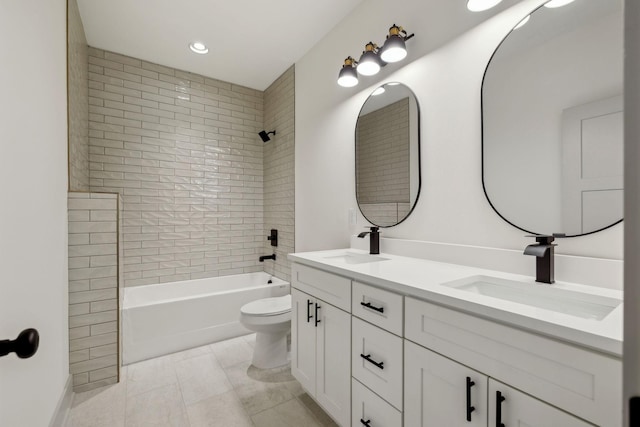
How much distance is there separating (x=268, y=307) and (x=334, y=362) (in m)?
0.96

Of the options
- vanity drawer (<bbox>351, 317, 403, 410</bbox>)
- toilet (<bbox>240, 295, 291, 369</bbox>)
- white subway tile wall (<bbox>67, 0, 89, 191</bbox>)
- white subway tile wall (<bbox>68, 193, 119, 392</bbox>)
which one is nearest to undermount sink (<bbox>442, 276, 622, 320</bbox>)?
vanity drawer (<bbox>351, 317, 403, 410</bbox>)

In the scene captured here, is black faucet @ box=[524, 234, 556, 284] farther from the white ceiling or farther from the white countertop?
the white ceiling

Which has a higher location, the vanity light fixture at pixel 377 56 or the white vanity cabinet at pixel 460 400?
the vanity light fixture at pixel 377 56

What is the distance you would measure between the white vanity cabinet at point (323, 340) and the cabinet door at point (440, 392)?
369mm

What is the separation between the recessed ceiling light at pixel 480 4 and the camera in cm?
138

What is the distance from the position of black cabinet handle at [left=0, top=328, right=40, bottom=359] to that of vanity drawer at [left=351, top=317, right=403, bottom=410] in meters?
1.08

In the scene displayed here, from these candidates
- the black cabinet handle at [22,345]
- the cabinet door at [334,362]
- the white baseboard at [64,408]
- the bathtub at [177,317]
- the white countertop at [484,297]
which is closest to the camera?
the black cabinet handle at [22,345]

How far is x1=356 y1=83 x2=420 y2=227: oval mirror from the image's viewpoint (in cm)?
185

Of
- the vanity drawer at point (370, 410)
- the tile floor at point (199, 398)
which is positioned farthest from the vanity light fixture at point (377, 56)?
the tile floor at point (199, 398)

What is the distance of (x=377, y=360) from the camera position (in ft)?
4.15

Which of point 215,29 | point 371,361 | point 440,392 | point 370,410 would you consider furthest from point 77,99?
point 440,392

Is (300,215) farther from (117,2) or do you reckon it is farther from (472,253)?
(117,2)

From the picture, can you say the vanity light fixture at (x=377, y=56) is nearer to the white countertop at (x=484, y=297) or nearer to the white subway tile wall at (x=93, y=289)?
the white countertop at (x=484, y=297)

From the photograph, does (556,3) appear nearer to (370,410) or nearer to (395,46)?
(395,46)
